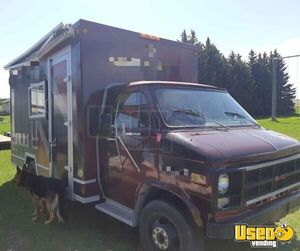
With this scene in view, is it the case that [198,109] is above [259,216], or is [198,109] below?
above

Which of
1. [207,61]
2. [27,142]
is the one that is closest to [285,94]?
[207,61]

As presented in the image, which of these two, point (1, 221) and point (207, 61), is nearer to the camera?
point (1, 221)

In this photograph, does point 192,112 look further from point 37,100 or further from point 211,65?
point 211,65

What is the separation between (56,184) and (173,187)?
7.86ft

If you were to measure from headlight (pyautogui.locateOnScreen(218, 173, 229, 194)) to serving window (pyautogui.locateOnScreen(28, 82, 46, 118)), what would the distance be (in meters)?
4.03

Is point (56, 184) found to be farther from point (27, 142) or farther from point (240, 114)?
point (240, 114)

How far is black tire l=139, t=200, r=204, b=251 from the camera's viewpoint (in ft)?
13.1

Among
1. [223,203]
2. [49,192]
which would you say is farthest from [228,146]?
[49,192]

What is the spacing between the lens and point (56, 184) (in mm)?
5789

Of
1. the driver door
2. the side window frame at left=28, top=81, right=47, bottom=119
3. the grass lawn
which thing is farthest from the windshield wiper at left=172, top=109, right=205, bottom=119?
the side window frame at left=28, top=81, right=47, bottom=119

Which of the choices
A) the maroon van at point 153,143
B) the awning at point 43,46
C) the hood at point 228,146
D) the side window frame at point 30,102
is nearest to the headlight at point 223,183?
the maroon van at point 153,143

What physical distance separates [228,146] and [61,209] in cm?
313

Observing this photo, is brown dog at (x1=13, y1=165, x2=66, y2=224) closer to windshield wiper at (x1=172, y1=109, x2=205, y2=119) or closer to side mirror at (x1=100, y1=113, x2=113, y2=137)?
side mirror at (x1=100, y1=113, x2=113, y2=137)

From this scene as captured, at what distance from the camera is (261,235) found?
13.8 ft
